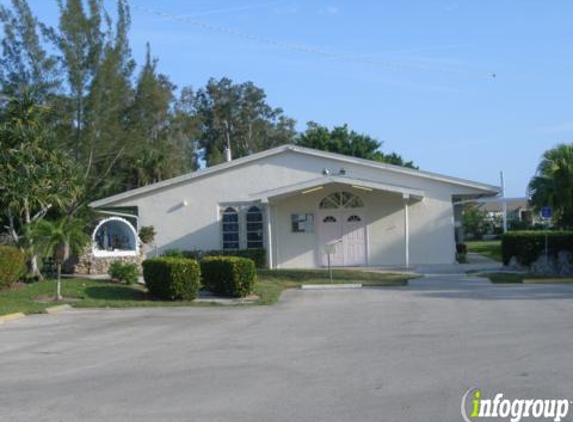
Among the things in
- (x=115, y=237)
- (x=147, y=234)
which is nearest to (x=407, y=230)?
(x=147, y=234)

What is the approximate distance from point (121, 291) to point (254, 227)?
9.39m

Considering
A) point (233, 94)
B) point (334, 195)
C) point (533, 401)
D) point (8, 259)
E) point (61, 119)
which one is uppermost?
point (233, 94)

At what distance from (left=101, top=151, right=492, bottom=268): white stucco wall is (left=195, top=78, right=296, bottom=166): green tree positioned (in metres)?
31.6

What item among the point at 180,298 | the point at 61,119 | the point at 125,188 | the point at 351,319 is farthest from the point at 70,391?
the point at 125,188

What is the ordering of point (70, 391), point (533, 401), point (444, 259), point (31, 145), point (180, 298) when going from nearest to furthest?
point (533, 401), point (70, 391), point (180, 298), point (31, 145), point (444, 259)

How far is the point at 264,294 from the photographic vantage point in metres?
20.1

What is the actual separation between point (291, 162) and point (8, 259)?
1150cm

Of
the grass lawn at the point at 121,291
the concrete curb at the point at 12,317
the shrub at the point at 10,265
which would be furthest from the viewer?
the shrub at the point at 10,265

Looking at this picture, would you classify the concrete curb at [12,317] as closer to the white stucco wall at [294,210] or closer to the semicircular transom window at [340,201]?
the white stucco wall at [294,210]

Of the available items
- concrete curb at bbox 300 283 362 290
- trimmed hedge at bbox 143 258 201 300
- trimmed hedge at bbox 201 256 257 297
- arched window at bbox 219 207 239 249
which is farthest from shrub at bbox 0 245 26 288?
arched window at bbox 219 207 239 249

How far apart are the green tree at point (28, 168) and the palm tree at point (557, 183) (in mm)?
16068

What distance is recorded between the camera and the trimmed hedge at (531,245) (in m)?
26.2

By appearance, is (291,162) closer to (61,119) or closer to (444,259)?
(444,259)

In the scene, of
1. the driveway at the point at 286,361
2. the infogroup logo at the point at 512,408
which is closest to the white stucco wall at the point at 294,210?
the driveway at the point at 286,361
